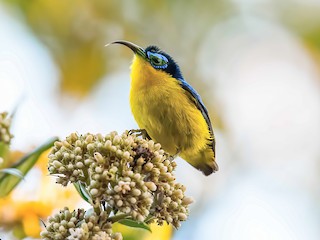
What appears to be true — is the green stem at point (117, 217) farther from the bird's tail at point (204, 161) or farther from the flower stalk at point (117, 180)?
the bird's tail at point (204, 161)

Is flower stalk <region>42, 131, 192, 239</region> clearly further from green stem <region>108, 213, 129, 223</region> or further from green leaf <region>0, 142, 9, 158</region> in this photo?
green leaf <region>0, 142, 9, 158</region>

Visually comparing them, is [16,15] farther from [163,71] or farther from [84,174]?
[84,174]

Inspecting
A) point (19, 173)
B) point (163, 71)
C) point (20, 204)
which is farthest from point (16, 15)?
point (19, 173)

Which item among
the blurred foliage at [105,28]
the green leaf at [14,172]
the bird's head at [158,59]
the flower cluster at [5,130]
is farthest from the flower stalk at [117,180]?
the blurred foliage at [105,28]

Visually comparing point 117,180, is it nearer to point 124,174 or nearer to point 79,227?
point 124,174

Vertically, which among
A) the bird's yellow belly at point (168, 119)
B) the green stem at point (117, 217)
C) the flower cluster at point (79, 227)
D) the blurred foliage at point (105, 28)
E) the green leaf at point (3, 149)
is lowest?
the flower cluster at point (79, 227)

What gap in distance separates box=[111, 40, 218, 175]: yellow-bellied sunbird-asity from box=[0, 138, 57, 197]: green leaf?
1450mm

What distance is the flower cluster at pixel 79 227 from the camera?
1954mm

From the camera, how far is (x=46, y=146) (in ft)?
8.48

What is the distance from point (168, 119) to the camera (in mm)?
4152

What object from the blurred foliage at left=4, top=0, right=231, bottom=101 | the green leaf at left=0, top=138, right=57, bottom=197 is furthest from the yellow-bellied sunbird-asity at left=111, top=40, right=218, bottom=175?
the blurred foliage at left=4, top=0, right=231, bottom=101

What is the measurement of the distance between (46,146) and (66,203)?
421mm

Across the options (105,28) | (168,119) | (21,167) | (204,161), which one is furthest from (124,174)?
(105,28)

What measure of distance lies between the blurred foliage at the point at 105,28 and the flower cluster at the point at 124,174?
547cm
